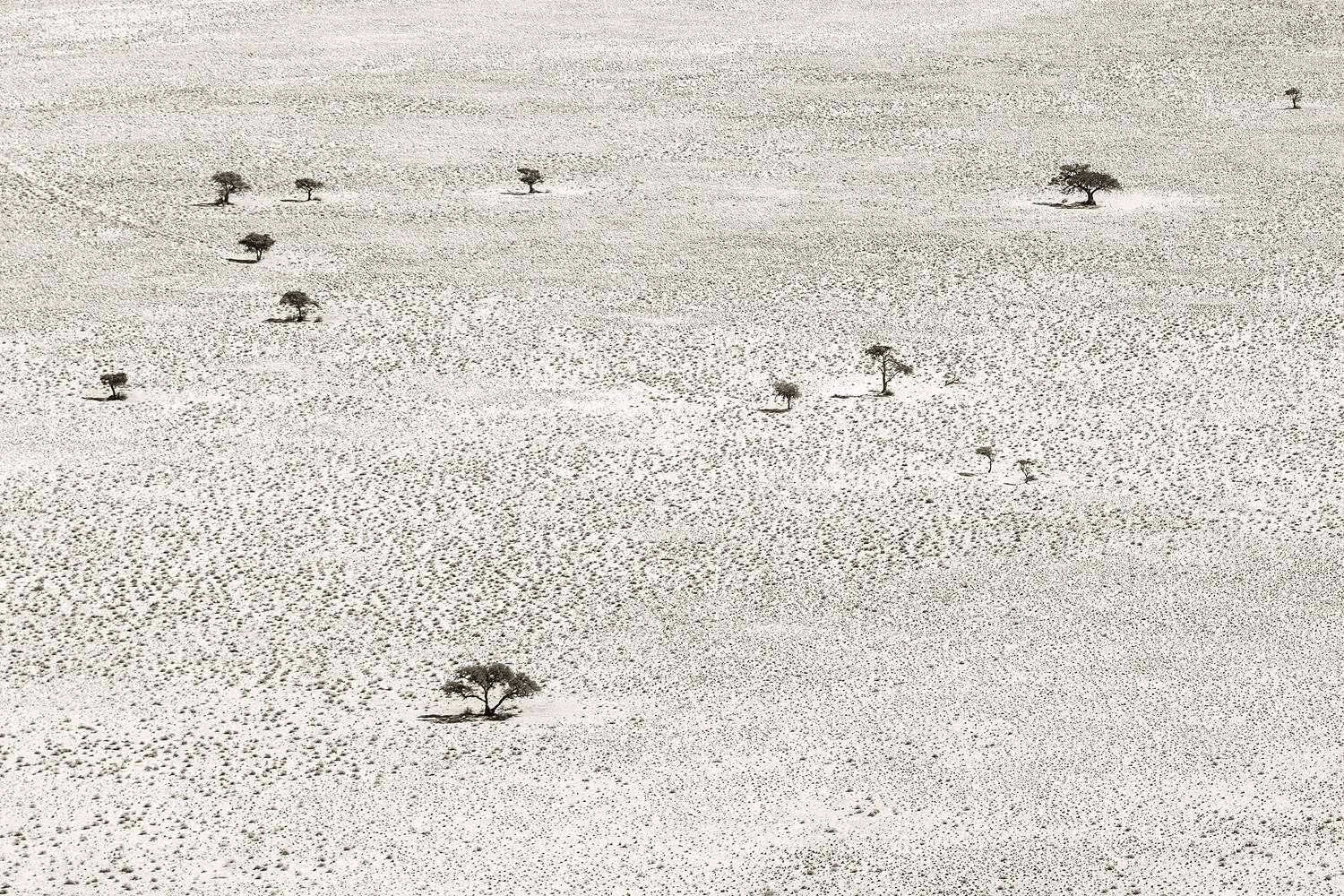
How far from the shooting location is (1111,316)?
253ft

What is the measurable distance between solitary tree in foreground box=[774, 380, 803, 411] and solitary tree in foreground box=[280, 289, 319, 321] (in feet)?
57.4

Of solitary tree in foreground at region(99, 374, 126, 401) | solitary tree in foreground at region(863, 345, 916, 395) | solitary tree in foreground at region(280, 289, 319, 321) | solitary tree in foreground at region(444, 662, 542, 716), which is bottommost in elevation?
solitary tree in foreground at region(444, 662, 542, 716)

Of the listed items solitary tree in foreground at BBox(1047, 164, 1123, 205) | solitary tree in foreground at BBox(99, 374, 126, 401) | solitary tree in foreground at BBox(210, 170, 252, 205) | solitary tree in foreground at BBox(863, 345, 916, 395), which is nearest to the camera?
solitary tree in foreground at BBox(99, 374, 126, 401)

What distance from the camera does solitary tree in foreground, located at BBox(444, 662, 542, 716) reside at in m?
51.6

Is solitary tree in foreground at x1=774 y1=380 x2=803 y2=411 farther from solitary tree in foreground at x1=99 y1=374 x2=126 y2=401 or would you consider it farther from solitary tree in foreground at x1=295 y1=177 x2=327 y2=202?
solitary tree in foreground at x1=295 y1=177 x2=327 y2=202

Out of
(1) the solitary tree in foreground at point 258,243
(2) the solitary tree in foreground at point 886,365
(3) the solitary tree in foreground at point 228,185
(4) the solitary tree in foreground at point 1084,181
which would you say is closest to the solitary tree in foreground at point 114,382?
(1) the solitary tree in foreground at point 258,243

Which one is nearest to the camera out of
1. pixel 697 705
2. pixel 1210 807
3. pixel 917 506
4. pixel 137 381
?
pixel 1210 807

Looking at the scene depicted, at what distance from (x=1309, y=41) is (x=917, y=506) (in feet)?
193

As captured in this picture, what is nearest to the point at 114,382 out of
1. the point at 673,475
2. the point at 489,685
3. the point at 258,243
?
the point at 258,243

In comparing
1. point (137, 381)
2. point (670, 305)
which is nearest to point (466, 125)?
point (670, 305)

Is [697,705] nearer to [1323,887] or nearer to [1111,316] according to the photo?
[1323,887]

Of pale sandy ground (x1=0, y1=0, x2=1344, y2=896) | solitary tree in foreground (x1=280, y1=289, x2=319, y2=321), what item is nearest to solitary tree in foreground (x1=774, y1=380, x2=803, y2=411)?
pale sandy ground (x1=0, y1=0, x2=1344, y2=896)

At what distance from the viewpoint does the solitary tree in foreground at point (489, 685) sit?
51.6 m

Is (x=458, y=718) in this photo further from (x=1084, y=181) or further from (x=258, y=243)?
(x=1084, y=181)
